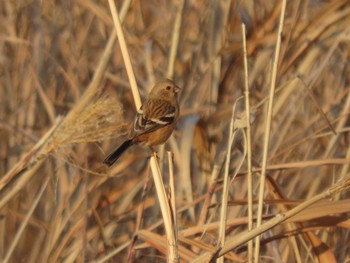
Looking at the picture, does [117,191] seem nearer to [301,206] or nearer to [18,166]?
[18,166]

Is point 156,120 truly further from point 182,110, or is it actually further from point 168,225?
point 168,225

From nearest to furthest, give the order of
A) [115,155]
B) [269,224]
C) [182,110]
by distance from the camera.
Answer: [269,224], [115,155], [182,110]

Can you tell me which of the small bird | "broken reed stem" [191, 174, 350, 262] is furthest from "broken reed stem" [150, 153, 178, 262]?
the small bird

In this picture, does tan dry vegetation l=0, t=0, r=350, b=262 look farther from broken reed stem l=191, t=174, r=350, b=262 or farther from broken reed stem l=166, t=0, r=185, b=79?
broken reed stem l=191, t=174, r=350, b=262

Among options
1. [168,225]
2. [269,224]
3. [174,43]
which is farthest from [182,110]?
[269,224]

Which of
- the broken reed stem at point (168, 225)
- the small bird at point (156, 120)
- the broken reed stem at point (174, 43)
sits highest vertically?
the broken reed stem at point (174, 43)

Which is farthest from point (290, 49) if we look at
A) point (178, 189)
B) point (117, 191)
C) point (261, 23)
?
point (117, 191)

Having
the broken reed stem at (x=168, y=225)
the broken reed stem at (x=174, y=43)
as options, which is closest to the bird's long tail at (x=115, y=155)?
the broken reed stem at (x=174, y=43)

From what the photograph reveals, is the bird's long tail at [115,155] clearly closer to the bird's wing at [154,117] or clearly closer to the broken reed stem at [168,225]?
the bird's wing at [154,117]
